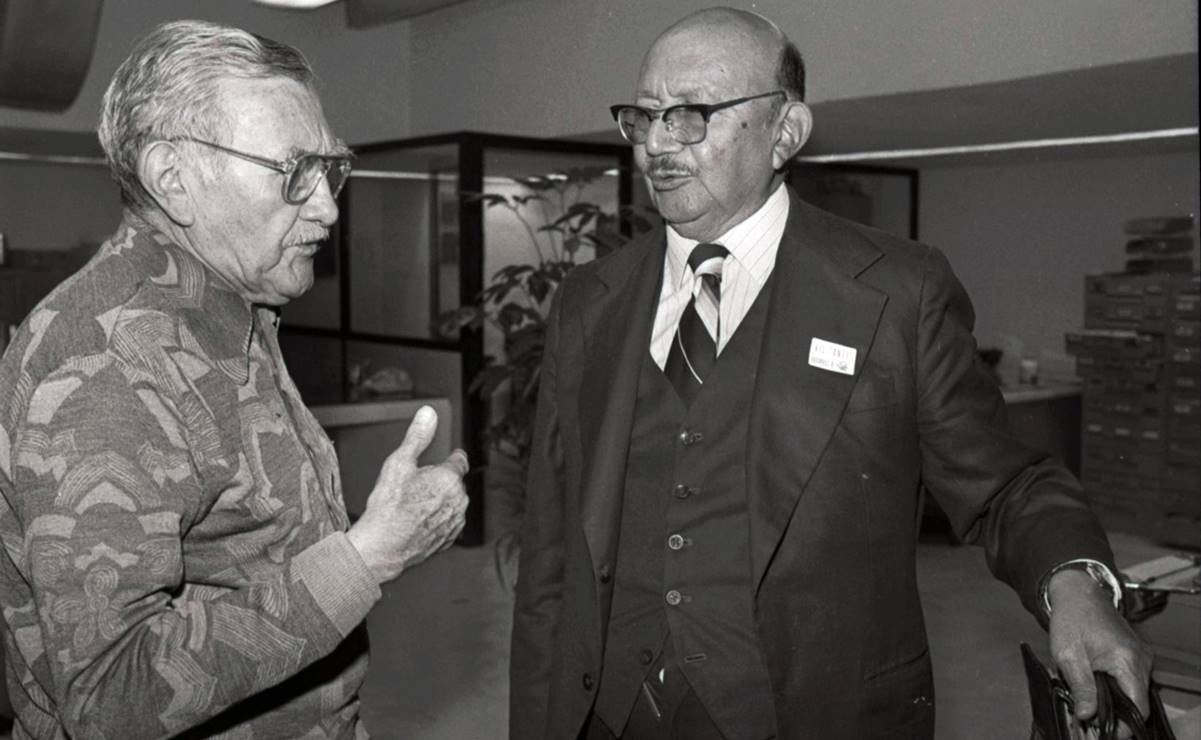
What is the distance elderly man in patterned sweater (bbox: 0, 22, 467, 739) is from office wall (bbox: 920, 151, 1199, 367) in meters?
5.96

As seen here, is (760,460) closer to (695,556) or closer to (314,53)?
(695,556)

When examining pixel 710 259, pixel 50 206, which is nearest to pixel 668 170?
pixel 710 259

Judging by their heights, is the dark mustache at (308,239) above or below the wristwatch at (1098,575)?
above

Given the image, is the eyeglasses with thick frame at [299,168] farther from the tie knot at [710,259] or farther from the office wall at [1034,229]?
the office wall at [1034,229]

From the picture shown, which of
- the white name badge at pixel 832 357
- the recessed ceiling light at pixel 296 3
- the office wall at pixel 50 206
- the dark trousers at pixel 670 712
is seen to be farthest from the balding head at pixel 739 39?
the office wall at pixel 50 206

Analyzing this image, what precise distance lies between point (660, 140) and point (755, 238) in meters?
0.20

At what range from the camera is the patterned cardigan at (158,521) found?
1.00m

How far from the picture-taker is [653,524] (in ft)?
5.16

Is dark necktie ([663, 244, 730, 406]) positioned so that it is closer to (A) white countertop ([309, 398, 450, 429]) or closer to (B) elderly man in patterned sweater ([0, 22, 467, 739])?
(B) elderly man in patterned sweater ([0, 22, 467, 739])

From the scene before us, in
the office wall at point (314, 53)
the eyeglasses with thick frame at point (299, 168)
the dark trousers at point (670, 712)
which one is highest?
the office wall at point (314, 53)

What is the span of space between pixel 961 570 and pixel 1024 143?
220 centimetres

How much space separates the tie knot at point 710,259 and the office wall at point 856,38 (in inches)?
56.2

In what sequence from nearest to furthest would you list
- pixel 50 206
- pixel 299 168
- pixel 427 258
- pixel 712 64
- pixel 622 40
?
pixel 299 168 < pixel 712 64 < pixel 622 40 < pixel 50 206 < pixel 427 258

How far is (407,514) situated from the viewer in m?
1.15
